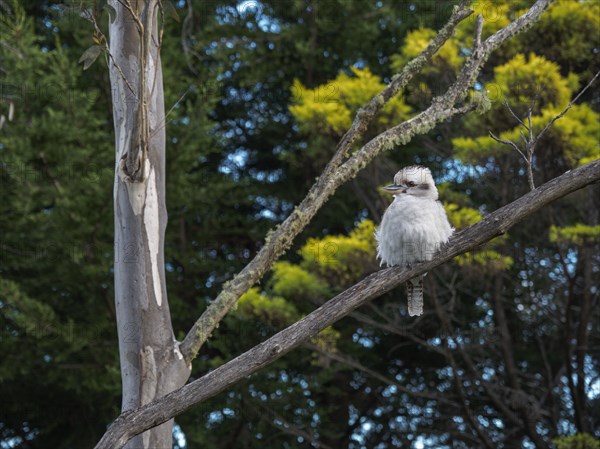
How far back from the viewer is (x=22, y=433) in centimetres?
990

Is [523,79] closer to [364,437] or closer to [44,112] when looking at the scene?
[44,112]

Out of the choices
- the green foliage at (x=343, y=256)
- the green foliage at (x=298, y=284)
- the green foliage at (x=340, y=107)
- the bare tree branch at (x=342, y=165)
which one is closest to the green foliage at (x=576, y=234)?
the green foliage at (x=343, y=256)

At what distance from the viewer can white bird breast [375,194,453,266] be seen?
3.89 meters

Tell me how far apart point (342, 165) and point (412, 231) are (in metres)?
0.53

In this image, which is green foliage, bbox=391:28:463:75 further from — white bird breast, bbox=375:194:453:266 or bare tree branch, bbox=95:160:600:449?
bare tree branch, bbox=95:160:600:449

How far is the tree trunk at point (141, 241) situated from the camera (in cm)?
415

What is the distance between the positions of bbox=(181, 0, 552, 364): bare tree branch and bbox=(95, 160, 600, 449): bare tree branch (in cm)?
82

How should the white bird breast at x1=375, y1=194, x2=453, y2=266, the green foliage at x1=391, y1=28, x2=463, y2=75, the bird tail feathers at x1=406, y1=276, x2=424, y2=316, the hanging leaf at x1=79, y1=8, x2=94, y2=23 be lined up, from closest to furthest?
the white bird breast at x1=375, y1=194, x2=453, y2=266
the hanging leaf at x1=79, y1=8, x2=94, y2=23
the bird tail feathers at x1=406, y1=276, x2=424, y2=316
the green foliage at x1=391, y1=28, x2=463, y2=75

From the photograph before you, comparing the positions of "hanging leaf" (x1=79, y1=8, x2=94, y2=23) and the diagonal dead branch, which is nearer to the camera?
"hanging leaf" (x1=79, y1=8, x2=94, y2=23)

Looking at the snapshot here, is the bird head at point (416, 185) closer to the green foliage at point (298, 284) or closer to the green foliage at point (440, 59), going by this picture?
the green foliage at point (298, 284)

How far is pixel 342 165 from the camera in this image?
427 cm

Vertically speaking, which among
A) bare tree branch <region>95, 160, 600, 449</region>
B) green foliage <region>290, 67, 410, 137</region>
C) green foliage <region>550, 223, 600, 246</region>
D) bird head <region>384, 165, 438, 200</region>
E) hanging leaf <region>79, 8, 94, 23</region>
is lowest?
bare tree branch <region>95, 160, 600, 449</region>

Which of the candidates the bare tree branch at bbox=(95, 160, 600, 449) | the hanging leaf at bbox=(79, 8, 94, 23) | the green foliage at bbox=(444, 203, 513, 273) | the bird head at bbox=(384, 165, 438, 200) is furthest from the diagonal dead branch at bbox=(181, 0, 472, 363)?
the green foliage at bbox=(444, 203, 513, 273)

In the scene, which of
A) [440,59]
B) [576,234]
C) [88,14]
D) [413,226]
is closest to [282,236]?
[413,226]
